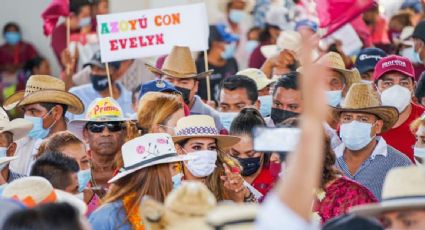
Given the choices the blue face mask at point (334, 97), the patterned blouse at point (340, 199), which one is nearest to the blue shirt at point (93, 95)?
the blue face mask at point (334, 97)

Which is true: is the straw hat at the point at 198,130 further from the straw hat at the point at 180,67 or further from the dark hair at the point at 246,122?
the straw hat at the point at 180,67

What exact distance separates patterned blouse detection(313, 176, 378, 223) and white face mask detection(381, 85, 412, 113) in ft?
9.26

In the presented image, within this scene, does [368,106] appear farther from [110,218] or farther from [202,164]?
[110,218]

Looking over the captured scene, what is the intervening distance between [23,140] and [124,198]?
334 centimetres

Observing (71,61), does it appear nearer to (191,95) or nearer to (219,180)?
(191,95)

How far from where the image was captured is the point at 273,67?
14.9 metres

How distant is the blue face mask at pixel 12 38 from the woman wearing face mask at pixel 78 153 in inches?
381

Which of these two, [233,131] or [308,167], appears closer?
[308,167]

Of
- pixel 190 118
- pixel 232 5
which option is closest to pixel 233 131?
pixel 190 118

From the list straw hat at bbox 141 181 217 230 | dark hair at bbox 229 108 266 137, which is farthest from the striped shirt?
straw hat at bbox 141 181 217 230

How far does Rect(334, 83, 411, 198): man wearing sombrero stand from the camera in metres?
10.4

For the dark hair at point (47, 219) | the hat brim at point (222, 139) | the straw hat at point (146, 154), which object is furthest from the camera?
the hat brim at point (222, 139)

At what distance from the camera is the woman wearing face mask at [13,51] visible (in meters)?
18.9

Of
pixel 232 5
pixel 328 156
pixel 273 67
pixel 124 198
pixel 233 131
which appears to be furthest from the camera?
pixel 232 5
